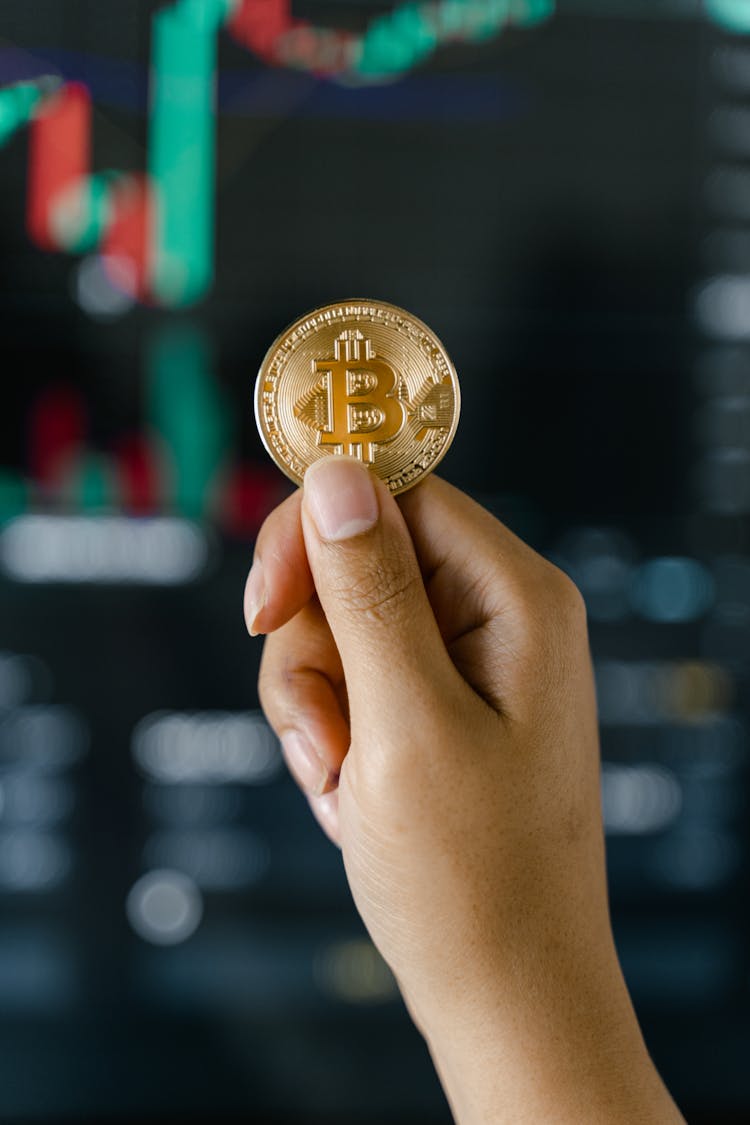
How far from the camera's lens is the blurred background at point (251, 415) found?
1.22 metres

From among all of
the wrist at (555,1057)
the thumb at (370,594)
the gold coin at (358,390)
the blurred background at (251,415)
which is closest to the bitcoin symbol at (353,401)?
the gold coin at (358,390)

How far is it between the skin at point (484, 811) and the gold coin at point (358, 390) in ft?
0.29

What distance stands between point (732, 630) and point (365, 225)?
705mm

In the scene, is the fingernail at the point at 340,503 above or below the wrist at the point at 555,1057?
above

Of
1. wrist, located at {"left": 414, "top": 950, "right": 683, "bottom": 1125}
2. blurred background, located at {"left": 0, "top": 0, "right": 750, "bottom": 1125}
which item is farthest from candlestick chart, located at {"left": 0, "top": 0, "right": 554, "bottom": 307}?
wrist, located at {"left": 414, "top": 950, "right": 683, "bottom": 1125}

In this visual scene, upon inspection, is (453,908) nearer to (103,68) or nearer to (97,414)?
(97,414)

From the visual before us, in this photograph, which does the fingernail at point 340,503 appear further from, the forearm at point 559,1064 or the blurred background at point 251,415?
the blurred background at point 251,415

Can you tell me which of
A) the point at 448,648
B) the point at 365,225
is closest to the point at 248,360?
the point at 365,225

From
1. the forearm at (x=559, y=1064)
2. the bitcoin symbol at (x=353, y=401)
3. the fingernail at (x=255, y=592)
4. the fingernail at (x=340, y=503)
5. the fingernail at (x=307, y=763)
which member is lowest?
the forearm at (x=559, y=1064)

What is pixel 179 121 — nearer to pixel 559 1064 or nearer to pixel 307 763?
pixel 307 763

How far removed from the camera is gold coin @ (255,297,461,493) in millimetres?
645

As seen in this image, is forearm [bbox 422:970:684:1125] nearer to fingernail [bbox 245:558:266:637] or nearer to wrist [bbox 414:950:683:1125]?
wrist [bbox 414:950:683:1125]

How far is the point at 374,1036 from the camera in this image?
128cm

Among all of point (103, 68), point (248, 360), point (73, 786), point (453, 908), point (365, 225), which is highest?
point (103, 68)
